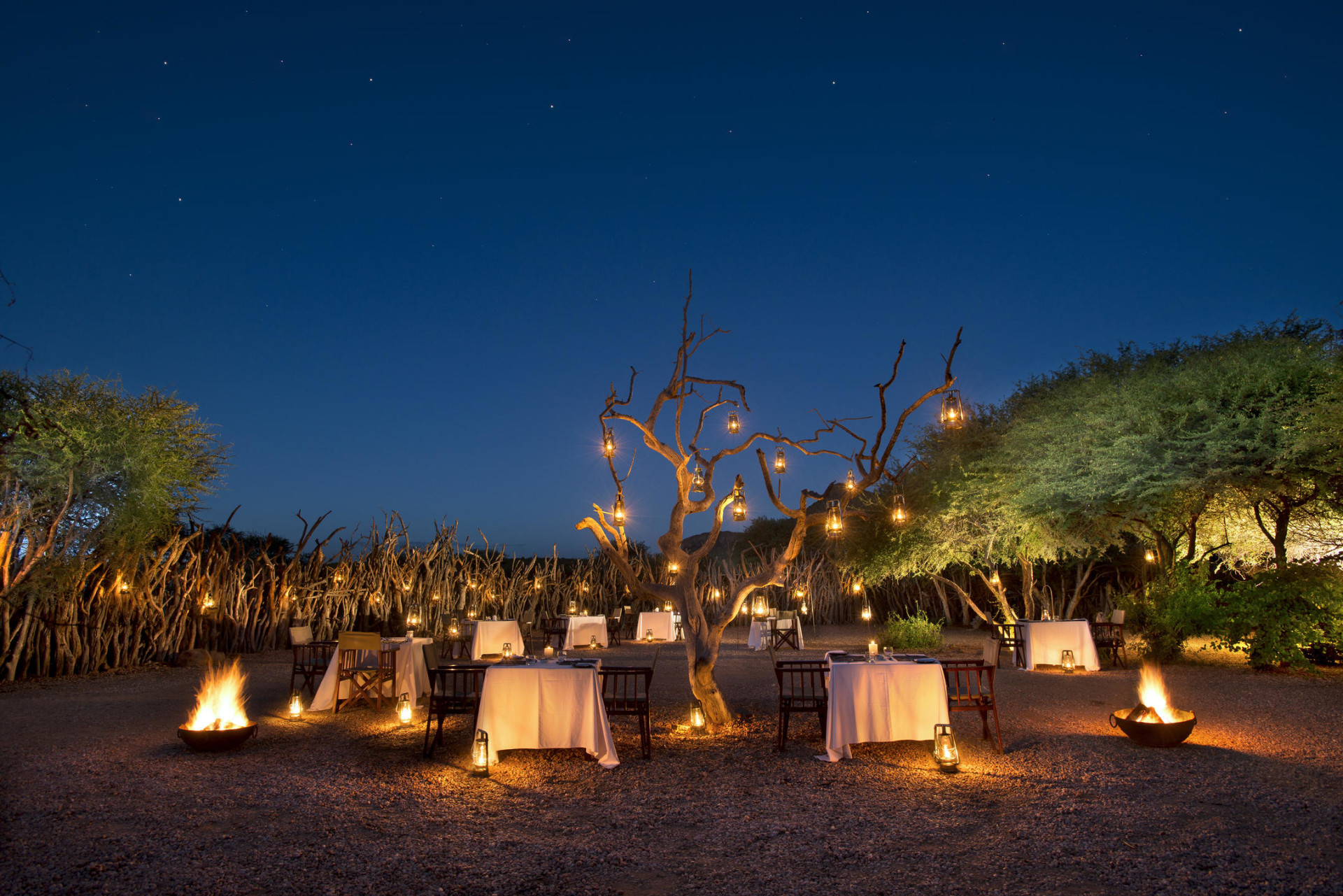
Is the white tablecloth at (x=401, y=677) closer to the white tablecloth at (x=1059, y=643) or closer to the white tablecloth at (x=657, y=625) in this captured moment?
the white tablecloth at (x=657, y=625)

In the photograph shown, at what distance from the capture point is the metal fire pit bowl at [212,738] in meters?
6.06

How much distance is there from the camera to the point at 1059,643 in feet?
37.2

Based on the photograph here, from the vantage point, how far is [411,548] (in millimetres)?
15805

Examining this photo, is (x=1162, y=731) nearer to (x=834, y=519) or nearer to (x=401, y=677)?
(x=834, y=519)

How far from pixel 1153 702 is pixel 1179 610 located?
20.4 ft

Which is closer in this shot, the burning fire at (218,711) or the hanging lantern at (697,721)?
the burning fire at (218,711)

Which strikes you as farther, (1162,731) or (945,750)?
(1162,731)

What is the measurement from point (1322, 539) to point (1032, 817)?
1235cm

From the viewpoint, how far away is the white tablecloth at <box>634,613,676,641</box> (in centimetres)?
1658

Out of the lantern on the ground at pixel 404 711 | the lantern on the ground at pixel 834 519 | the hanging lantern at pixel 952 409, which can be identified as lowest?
the lantern on the ground at pixel 404 711

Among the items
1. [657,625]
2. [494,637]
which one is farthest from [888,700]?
[657,625]

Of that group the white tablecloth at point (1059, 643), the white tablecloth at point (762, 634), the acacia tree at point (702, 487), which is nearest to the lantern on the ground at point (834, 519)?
the acacia tree at point (702, 487)

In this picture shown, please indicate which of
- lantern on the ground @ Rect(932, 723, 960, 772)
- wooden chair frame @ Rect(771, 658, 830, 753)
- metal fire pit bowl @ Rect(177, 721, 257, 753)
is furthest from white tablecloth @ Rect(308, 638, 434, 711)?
lantern on the ground @ Rect(932, 723, 960, 772)

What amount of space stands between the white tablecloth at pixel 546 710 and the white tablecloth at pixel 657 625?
1057cm
